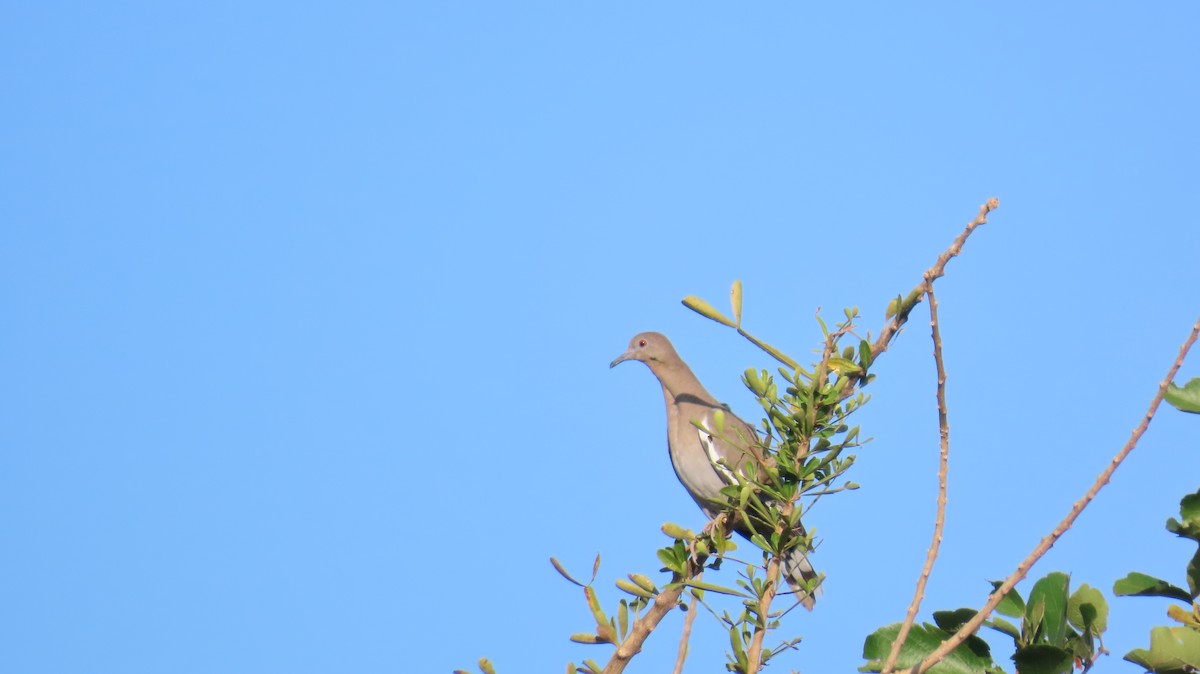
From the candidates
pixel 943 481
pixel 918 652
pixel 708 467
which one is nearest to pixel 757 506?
pixel 918 652

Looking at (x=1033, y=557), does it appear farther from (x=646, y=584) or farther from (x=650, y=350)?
(x=650, y=350)

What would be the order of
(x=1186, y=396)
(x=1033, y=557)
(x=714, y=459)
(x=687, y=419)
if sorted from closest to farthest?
1. (x=1033, y=557)
2. (x=1186, y=396)
3. (x=714, y=459)
4. (x=687, y=419)

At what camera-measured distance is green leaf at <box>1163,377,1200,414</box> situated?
113 inches

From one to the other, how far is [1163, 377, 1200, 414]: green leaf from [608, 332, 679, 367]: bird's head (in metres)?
6.35

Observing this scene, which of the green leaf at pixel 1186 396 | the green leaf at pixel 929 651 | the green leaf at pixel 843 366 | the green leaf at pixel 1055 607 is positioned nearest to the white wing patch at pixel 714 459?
the green leaf at pixel 843 366

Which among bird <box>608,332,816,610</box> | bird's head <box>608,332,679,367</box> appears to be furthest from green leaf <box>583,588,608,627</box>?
bird's head <box>608,332,679,367</box>

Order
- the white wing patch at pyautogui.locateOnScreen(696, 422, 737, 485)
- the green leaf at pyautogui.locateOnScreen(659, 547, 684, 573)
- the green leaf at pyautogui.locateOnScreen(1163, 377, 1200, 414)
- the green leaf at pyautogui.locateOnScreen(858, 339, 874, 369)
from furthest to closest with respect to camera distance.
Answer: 1. the white wing patch at pyautogui.locateOnScreen(696, 422, 737, 485)
2. the green leaf at pyautogui.locateOnScreen(659, 547, 684, 573)
3. the green leaf at pyautogui.locateOnScreen(858, 339, 874, 369)
4. the green leaf at pyautogui.locateOnScreen(1163, 377, 1200, 414)

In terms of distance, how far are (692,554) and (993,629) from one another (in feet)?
2.73

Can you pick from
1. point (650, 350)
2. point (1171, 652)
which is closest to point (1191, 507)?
point (1171, 652)

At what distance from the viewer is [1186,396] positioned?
2.88 meters

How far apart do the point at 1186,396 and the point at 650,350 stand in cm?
645

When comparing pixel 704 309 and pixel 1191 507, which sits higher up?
pixel 704 309

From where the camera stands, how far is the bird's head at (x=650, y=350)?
921cm

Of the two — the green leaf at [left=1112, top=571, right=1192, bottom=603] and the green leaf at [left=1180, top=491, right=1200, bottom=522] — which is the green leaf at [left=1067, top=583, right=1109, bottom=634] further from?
the green leaf at [left=1180, top=491, right=1200, bottom=522]
